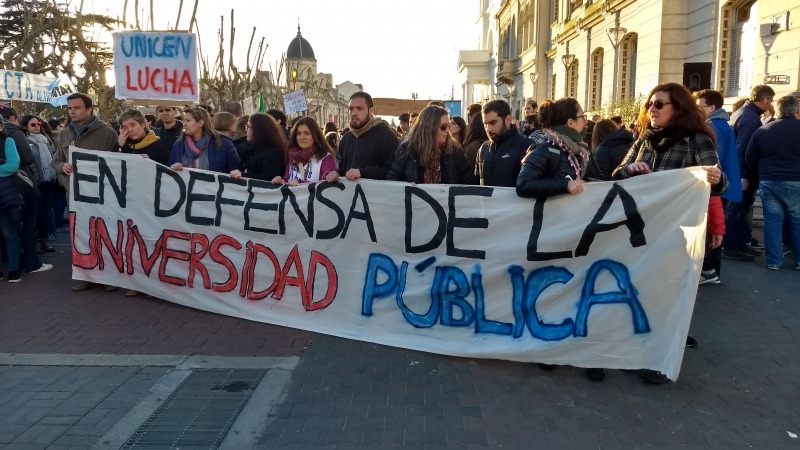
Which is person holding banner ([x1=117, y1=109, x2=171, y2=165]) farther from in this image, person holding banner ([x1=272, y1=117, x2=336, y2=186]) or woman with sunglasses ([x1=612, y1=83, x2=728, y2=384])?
woman with sunglasses ([x1=612, y1=83, x2=728, y2=384])

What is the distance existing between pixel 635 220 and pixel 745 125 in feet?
17.2

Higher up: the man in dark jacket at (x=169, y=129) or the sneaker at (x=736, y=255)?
the man in dark jacket at (x=169, y=129)

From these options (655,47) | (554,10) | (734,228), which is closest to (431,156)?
(734,228)

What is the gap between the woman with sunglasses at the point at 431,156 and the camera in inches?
210

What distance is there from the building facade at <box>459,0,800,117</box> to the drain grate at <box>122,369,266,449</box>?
898cm

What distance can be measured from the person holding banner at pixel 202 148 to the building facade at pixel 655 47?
24.8 ft

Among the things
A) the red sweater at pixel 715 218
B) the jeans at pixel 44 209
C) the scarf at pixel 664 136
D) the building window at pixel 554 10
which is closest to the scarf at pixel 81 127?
the jeans at pixel 44 209

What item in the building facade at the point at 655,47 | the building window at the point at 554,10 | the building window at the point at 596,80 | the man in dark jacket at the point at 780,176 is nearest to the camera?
the man in dark jacket at the point at 780,176

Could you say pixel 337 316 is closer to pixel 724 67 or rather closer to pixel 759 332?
pixel 759 332

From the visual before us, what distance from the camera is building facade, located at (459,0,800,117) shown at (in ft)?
38.3

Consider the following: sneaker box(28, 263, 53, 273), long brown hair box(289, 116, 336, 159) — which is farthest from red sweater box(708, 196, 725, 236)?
sneaker box(28, 263, 53, 273)

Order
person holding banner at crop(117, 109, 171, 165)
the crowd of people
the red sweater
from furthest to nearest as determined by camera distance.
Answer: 1. person holding banner at crop(117, 109, 171, 165)
2. the red sweater
3. the crowd of people

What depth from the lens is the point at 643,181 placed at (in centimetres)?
428

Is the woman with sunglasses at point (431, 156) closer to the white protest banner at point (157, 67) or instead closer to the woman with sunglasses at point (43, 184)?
the white protest banner at point (157, 67)
